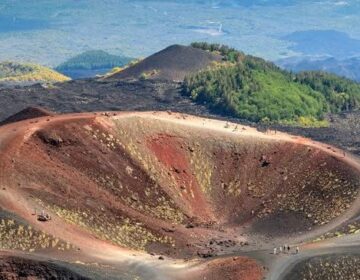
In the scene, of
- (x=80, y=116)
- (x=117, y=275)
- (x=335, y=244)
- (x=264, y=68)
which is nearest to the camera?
(x=117, y=275)

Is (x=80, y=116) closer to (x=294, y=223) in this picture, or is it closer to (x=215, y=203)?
(x=215, y=203)

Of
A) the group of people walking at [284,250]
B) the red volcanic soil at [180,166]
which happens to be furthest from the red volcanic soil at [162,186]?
the group of people walking at [284,250]

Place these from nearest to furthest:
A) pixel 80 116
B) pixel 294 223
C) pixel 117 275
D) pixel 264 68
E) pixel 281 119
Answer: pixel 117 275 → pixel 294 223 → pixel 80 116 → pixel 281 119 → pixel 264 68

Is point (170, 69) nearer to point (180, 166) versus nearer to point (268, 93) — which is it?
point (268, 93)

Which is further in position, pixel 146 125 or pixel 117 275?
pixel 146 125

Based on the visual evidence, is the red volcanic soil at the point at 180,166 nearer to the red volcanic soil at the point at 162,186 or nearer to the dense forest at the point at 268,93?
the red volcanic soil at the point at 162,186

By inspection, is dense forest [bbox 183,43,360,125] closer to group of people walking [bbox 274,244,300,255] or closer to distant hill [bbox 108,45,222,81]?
distant hill [bbox 108,45,222,81]

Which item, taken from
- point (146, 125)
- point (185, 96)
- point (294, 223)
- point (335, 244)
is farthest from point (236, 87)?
point (335, 244)

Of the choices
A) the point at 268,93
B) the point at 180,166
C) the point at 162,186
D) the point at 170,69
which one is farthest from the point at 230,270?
the point at 170,69
